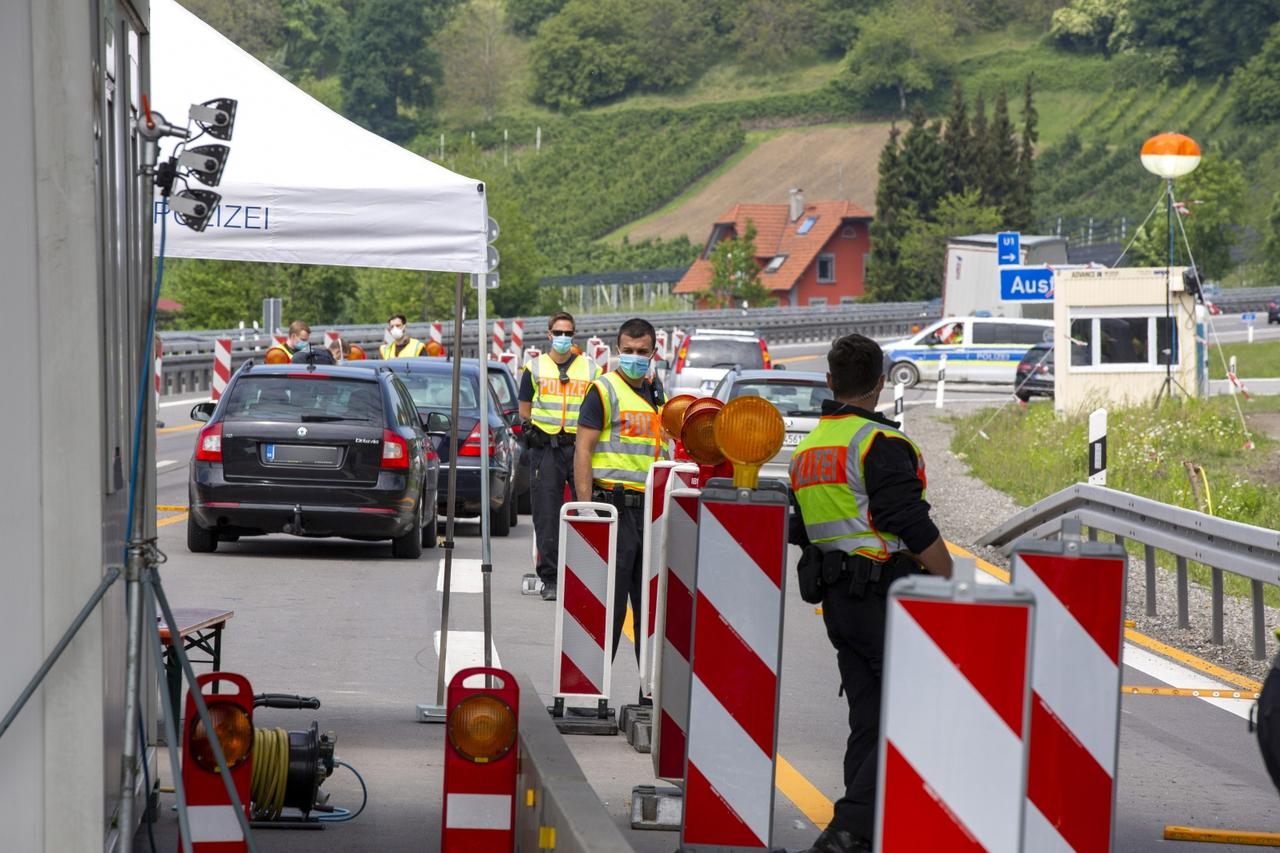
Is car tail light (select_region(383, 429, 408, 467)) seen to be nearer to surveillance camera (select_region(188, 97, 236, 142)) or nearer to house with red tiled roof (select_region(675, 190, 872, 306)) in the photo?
surveillance camera (select_region(188, 97, 236, 142))

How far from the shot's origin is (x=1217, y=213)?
91000 millimetres

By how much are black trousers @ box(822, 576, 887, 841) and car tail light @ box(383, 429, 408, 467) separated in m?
9.56

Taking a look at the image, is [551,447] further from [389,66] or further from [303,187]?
[389,66]

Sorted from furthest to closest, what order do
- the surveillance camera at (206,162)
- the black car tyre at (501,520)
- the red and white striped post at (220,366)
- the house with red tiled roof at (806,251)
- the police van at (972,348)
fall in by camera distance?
1. the house with red tiled roof at (806,251)
2. the police van at (972,348)
3. the red and white striped post at (220,366)
4. the black car tyre at (501,520)
5. the surveillance camera at (206,162)

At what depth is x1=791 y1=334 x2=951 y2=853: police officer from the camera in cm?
650

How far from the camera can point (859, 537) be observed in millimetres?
6617

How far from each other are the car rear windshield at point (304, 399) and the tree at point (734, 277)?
8091cm

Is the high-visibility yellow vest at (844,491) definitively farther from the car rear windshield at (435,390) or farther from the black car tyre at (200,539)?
the car rear windshield at (435,390)

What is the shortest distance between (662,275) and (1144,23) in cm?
7164

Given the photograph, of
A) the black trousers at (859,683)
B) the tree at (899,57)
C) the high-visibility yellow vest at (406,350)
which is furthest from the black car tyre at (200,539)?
the tree at (899,57)

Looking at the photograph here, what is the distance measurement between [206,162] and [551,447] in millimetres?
8097

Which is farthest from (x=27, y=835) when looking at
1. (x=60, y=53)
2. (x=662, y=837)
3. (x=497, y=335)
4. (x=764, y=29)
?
(x=764, y=29)

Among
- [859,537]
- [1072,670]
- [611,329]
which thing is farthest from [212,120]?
[611,329]

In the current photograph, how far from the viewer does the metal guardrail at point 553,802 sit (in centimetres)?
532
